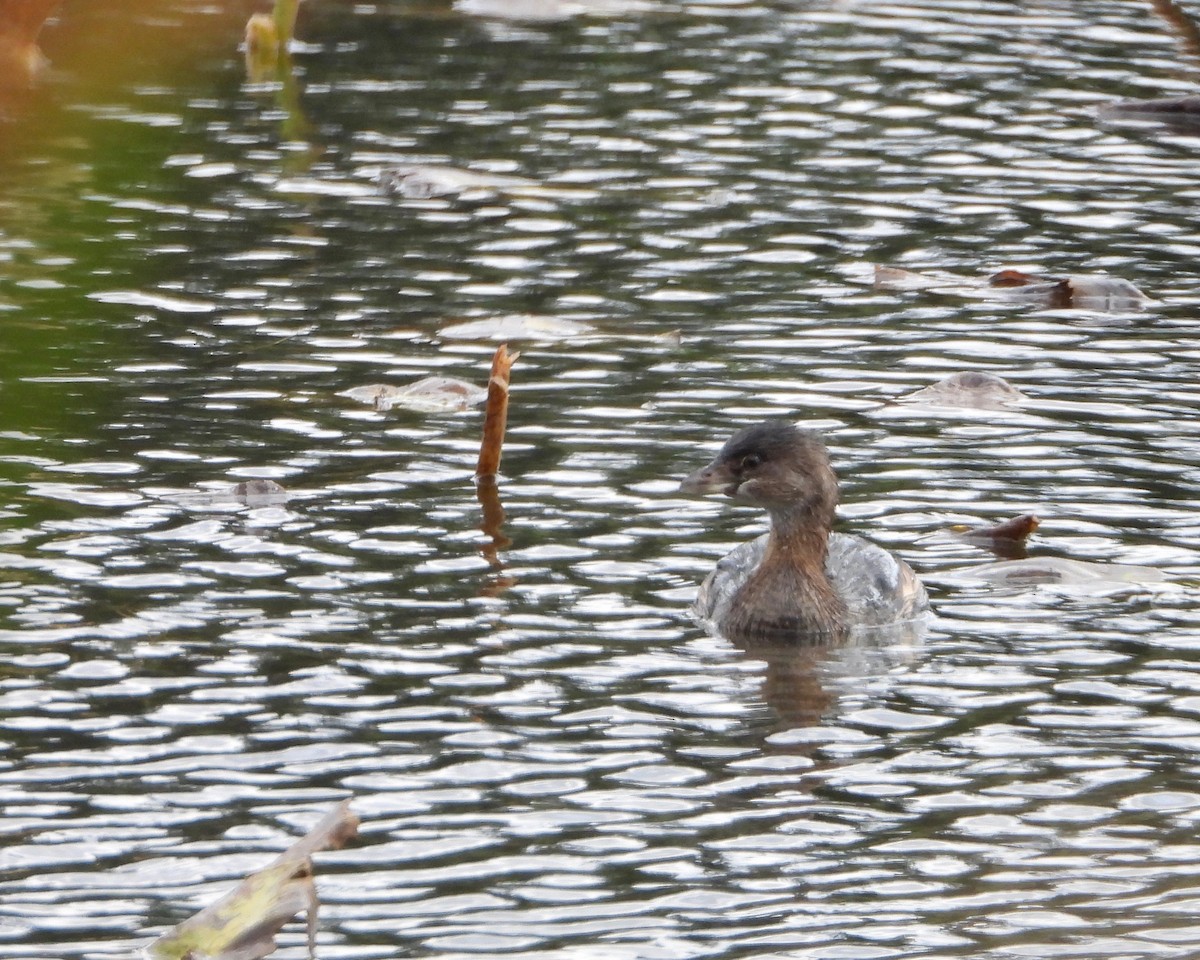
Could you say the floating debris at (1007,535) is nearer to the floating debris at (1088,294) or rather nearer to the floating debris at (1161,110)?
the floating debris at (1088,294)

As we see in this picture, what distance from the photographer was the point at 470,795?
7535mm

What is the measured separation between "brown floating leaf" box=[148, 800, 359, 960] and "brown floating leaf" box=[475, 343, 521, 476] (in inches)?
221

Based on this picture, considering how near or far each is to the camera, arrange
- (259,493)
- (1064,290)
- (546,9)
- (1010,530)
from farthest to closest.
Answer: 1. (546,9)
2. (1064,290)
3. (259,493)
4. (1010,530)

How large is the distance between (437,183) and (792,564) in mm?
8658

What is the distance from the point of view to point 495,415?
1113 centimetres

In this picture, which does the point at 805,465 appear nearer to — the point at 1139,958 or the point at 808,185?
the point at 1139,958

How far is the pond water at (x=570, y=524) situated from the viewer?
6.27 m

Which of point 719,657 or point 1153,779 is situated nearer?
point 1153,779

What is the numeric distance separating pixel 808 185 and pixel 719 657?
953cm

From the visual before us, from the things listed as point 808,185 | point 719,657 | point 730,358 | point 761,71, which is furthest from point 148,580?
point 761,71

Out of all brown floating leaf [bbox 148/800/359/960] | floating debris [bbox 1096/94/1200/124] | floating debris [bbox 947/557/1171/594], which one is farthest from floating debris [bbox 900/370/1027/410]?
floating debris [bbox 1096/94/1200/124]

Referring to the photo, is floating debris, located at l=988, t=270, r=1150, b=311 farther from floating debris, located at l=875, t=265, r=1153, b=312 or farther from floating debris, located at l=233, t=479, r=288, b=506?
floating debris, located at l=233, t=479, r=288, b=506

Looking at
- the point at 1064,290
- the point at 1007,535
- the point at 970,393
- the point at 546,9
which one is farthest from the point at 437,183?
the point at 546,9

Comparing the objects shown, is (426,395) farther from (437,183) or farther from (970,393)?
(437,183)
